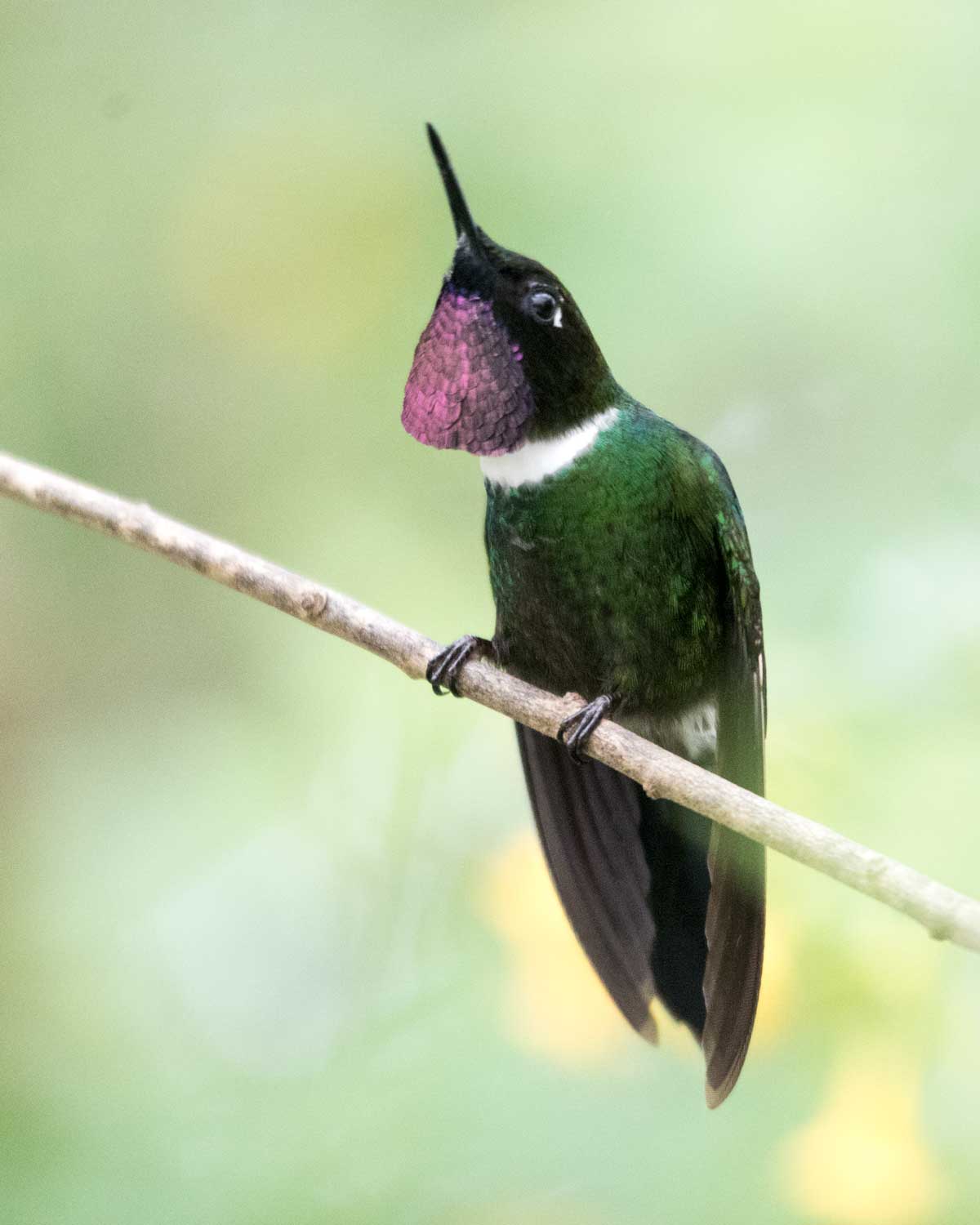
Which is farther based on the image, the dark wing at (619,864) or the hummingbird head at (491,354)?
the dark wing at (619,864)

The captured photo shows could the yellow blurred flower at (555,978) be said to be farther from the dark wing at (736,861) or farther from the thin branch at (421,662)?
the thin branch at (421,662)

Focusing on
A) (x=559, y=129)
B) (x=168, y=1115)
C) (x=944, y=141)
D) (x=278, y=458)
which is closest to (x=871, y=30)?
(x=944, y=141)

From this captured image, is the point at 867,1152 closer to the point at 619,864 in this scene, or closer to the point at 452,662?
the point at 619,864

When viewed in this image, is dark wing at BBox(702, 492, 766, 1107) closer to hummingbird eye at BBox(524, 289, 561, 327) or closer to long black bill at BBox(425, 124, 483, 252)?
hummingbird eye at BBox(524, 289, 561, 327)

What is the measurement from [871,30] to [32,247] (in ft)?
5.88

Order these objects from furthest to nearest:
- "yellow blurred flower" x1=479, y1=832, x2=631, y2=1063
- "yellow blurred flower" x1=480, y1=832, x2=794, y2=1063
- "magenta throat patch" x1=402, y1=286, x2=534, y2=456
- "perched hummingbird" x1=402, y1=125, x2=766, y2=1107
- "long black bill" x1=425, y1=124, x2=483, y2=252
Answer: "yellow blurred flower" x1=479, y1=832, x2=631, y2=1063, "yellow blurred flower" x1=480, y1=832, x2=794, y2=1063, "perched hummingbird" x1=402, y1=125, x2=766, y2=1107, "magenta throat patch" x1=402, y1=286, x2=534, y2=456, "long black bill" x1=425, y1=124, x2=483, y2=252

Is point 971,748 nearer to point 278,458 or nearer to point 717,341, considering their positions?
point 717,341

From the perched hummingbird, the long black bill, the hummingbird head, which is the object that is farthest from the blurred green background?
the long black bill

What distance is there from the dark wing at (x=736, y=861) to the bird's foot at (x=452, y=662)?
0.38m

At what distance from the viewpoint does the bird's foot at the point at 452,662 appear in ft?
6.51

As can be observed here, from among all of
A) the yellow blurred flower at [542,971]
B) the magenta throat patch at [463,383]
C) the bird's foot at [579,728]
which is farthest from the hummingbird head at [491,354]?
the yellow blurred flower at [542,971]

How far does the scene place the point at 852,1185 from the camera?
2.02 m

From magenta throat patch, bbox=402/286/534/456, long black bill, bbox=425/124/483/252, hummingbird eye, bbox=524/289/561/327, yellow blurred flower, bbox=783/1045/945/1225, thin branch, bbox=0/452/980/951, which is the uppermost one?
hummingbird eye, bbox=524/289/561/327

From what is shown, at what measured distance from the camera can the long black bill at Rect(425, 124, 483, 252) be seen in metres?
1.64
